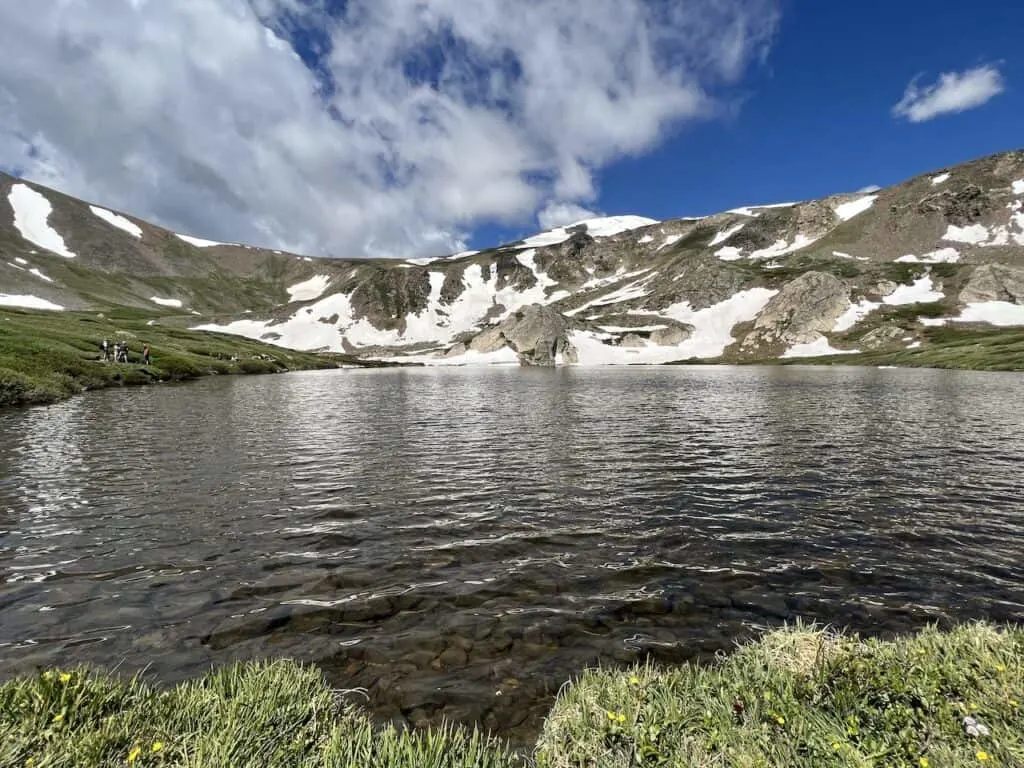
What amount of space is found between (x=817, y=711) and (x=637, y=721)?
7.42ft

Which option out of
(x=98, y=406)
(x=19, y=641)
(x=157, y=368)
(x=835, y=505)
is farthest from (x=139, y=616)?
(x=157, y=368)

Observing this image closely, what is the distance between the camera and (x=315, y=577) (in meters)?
13.3

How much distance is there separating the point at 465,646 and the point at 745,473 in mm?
18153

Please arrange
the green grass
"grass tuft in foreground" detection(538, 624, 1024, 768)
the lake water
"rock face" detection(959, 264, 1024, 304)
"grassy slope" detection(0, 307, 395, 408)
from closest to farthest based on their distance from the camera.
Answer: "grass tuft in foreground" detection(538, 624, 1024, 768) → the lake water → "grassy slope" detection(0, 307, 395, 408) → the green grass → "rock face" detection(959, 264, 1024, 304)

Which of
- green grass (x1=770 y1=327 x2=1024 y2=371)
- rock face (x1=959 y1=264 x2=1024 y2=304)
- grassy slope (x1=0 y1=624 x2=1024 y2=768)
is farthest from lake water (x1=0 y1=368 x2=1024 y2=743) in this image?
rock face (x1=959 y1=264 x2=1024 y2=304)

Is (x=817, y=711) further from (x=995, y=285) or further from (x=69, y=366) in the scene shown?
(x=995, y=285)

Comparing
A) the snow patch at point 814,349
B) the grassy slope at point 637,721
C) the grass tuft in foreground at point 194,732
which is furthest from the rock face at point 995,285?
the grass tuft in foreground at point 194,732

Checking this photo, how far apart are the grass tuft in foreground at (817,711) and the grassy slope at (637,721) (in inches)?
0.8

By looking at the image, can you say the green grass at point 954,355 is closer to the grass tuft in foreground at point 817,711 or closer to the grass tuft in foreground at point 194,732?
the grass tuft in foreground at point 817,711

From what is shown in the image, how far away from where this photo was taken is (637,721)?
21.9 feet

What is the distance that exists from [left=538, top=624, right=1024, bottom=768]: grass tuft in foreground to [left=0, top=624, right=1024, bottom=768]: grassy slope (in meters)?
0.02

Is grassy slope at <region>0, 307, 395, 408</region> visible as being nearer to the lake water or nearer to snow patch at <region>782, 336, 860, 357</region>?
the lake water

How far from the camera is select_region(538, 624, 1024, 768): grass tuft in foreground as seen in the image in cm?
570

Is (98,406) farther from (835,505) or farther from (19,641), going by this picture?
(835,505)
